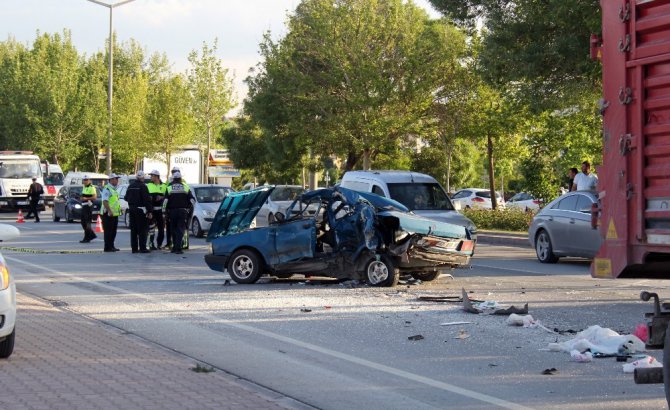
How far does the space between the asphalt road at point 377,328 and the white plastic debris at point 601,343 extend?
0.21m

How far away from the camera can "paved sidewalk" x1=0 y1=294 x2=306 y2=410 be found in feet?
24.1

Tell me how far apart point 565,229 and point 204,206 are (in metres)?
12.7

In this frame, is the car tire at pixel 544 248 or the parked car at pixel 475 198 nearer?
the car tire at pixel 544 248

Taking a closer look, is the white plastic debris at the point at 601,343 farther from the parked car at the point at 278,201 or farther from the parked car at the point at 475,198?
the parked car at the point at 475,198

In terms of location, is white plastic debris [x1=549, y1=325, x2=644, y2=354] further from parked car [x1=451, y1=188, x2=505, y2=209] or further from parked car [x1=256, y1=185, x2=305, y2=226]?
parked car [x1=451, y1=188, x2=505, y2=209]

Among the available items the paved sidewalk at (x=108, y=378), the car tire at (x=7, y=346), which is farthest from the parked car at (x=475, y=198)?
the car tire at (x=7, y=346)

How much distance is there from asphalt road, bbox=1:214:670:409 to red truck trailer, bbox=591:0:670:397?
1079 mm

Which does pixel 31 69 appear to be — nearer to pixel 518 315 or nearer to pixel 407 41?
pixel 407 41

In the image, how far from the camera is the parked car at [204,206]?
2878 cm

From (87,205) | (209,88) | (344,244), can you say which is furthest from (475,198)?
(344,244)

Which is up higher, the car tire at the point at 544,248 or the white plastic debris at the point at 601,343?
the car tire at the point at 544,248

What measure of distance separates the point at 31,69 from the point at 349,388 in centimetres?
6503

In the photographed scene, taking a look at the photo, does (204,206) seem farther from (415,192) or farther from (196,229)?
(415,192)

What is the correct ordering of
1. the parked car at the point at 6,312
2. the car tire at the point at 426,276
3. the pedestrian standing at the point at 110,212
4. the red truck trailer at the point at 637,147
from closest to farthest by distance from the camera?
1. the red truck trailer at the point at 637,147
2. the parked car at the point at 6,312
3. the car tire at the point at 426,276
4. the pedestrian standing at the point at 110,212
